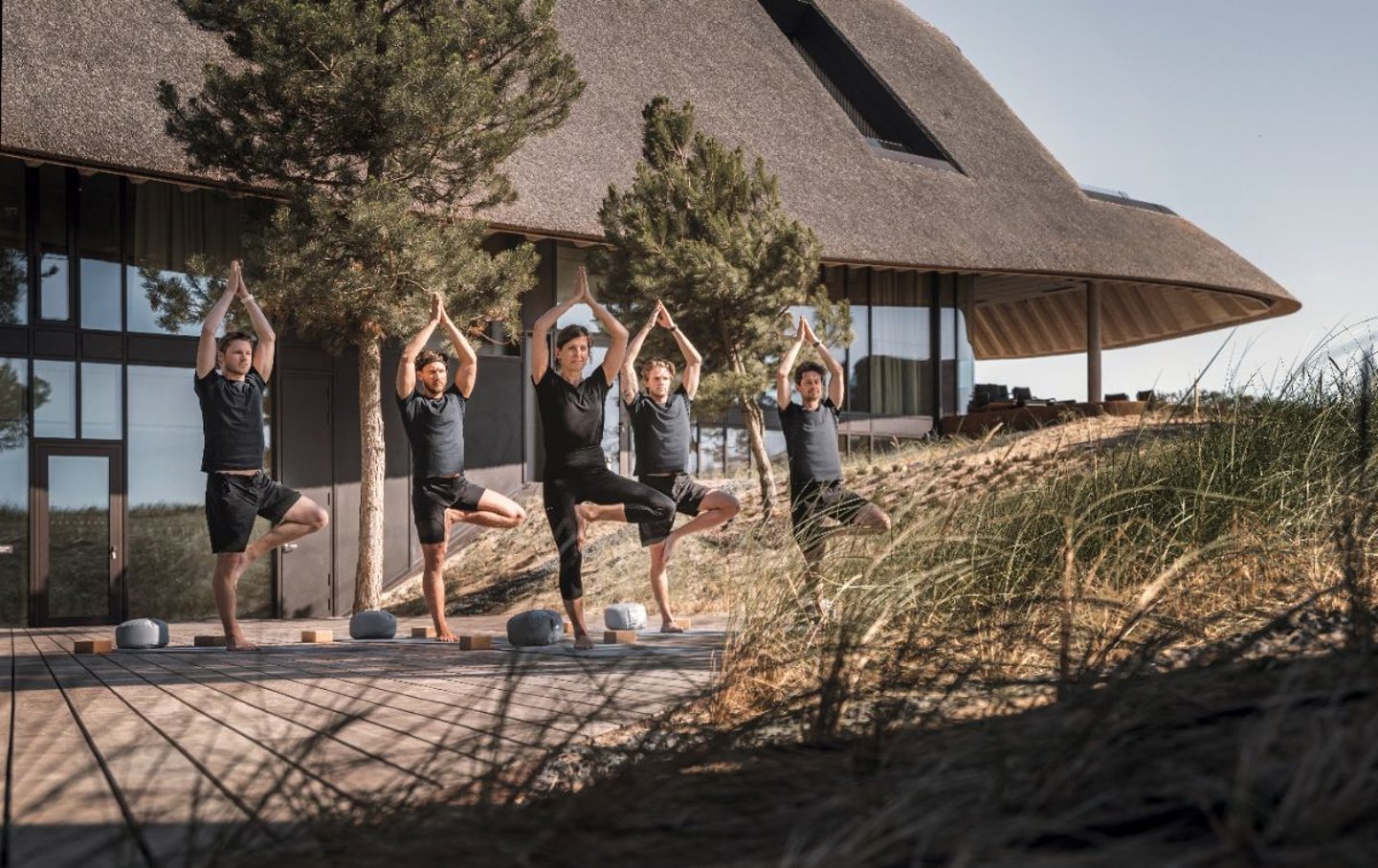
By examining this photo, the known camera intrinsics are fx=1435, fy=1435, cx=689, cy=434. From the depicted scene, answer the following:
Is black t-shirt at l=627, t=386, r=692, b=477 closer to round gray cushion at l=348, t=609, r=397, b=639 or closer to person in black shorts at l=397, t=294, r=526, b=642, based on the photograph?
person in black shorts at l=397, t=294, r=526, b=642

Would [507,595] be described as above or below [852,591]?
below

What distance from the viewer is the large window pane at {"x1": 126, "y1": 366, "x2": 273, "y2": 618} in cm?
1578

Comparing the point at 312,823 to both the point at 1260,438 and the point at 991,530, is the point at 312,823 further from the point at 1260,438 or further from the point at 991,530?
the point at 1260,438

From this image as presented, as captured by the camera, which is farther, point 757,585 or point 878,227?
point 878,227

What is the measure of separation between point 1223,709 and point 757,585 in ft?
7.61

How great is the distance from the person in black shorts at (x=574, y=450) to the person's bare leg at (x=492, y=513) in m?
1.12

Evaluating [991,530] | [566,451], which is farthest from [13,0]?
[991,530]

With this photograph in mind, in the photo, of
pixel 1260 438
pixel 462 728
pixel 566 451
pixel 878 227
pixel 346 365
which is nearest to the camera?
pixel 462 728

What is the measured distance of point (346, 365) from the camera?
17531mm

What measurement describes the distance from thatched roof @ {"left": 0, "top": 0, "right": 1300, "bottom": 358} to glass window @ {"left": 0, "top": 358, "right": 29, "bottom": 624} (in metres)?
2.52

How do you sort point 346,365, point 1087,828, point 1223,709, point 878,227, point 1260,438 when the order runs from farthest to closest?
point 878,227 → point 346,365 → point 1260,438 → point 1223,709 → point 1087,828

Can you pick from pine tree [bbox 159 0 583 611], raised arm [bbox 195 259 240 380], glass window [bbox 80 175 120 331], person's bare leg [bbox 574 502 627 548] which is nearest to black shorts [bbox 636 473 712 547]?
person's bare leg [bbox 574 502 627 548]

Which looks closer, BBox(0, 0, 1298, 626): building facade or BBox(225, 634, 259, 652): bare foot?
BBox(225, 634, 259, 652): bare foot

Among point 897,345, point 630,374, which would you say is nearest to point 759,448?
point 897,345
